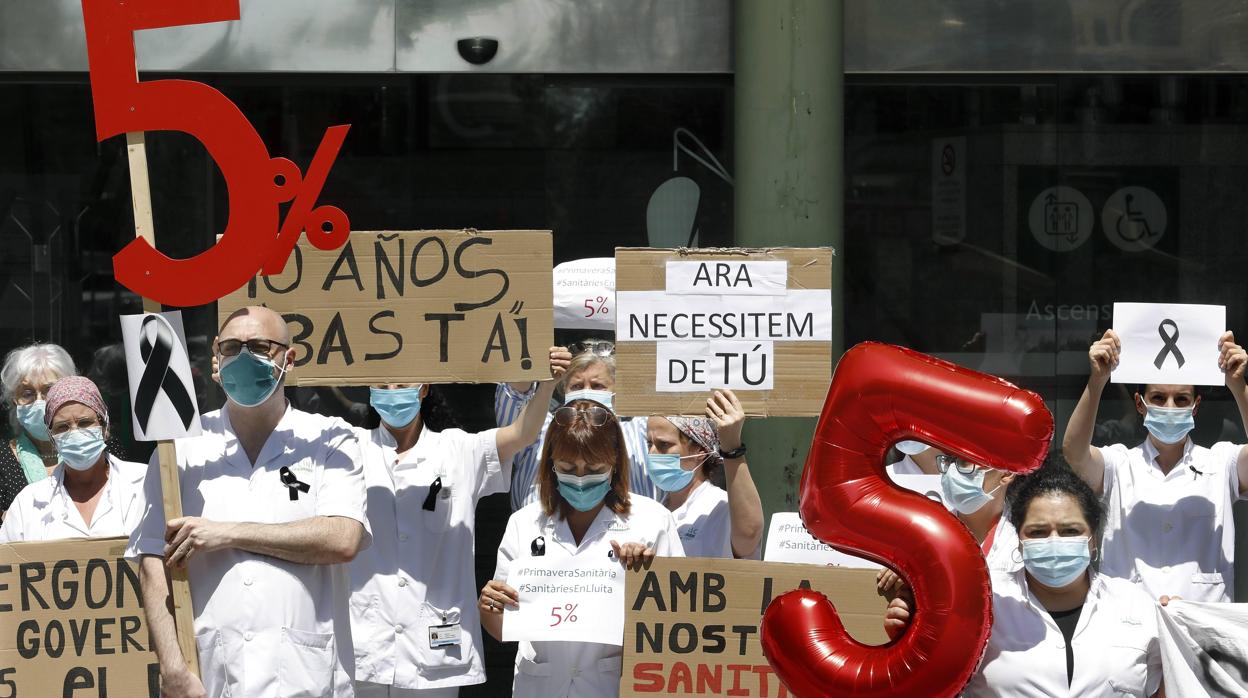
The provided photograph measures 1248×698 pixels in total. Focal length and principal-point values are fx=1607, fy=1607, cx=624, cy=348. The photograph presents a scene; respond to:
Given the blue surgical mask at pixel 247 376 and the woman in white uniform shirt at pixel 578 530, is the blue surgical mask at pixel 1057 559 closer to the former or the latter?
the woman in white uniform shirt at pixel 578 530

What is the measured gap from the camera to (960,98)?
8.65 meters

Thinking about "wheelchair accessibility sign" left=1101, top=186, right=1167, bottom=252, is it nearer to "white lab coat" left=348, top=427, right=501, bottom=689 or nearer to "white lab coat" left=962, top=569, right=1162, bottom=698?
"white lab coat" left=348, top=427, right=501, bottom=689

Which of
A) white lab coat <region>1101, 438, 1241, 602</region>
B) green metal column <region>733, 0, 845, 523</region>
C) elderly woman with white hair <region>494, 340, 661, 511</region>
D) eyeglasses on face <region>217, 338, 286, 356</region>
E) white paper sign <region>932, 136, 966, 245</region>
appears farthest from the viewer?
white paper sign <region>932, 136, 966, 245</region>

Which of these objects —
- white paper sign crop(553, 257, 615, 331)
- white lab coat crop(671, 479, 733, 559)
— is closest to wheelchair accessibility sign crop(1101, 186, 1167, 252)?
white paper sign crop(553, 257, 615, 331)

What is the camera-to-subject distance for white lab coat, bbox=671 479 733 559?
582 centimetres

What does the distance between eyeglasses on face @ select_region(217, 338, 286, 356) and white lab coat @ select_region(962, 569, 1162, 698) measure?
90.8 inches

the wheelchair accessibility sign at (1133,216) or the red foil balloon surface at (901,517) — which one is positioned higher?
the wheelchair accessibility sign at (1133,216)

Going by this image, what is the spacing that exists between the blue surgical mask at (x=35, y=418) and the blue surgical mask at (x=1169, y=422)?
4.24 metres

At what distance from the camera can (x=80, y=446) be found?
18.3ft

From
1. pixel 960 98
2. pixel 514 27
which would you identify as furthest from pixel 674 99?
pixel 960 98

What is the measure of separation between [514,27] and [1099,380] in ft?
12.5

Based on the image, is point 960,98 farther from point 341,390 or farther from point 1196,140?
point 341,390

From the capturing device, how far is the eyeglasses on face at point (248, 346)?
4.97 m

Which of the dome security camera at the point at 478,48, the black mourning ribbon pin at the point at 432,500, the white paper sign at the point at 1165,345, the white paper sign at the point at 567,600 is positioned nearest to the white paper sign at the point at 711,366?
the white paper sign at the point at 567,600
